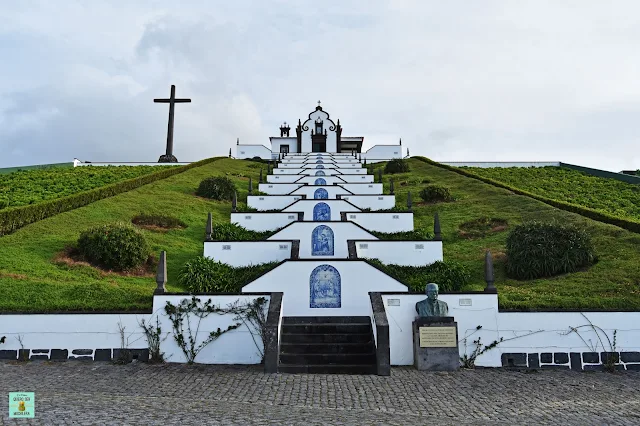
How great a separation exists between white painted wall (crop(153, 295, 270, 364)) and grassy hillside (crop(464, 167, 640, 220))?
19675mm

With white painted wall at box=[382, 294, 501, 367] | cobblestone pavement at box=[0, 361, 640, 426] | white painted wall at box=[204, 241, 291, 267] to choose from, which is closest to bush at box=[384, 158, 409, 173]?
white painted wall at box=[204, 241, 291, 267]

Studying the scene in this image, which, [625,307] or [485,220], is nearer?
[625,307]

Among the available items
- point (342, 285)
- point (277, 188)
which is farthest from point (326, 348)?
point (277, 188)

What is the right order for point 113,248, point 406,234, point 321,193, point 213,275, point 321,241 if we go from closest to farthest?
1. point 213,275
2. point 113,248
3. point 321,241
4. point 406,234
5. point 321,193

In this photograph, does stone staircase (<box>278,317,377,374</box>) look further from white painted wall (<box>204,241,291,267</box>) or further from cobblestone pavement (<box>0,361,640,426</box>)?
white painted wall (<box>204,241,291,267</box>)

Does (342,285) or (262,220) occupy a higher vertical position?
(262,220)

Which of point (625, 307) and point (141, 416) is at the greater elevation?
point (625, 307)

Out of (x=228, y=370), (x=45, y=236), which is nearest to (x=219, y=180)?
(x=45, y=236)

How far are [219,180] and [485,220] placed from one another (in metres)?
15.1

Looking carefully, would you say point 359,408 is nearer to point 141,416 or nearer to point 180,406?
point 180,406

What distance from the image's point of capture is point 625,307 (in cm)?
1199

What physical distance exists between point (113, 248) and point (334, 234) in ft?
25.0

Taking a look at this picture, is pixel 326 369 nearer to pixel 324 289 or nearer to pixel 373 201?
pixel 324 289

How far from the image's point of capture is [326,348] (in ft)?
38.3
